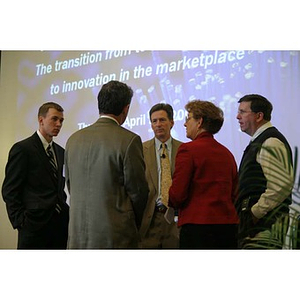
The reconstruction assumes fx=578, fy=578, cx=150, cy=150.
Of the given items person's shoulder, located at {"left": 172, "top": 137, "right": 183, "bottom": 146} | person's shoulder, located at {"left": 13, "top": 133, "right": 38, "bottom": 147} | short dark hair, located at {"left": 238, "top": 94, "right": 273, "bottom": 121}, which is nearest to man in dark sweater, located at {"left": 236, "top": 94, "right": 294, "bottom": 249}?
short dark hair, located at {"left": 238, "top": 94, "right": 273, "bottom": 121}

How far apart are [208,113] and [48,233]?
1609mm

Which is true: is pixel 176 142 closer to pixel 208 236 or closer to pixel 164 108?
pixel 164 108

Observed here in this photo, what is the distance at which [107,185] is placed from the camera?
14.6 feet

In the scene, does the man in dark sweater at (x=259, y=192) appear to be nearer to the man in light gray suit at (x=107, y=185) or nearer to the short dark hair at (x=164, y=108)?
the short dark hair at (x=164, y=108)

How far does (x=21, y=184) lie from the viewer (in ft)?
15.3

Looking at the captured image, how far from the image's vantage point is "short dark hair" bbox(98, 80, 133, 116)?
4555 millimetres

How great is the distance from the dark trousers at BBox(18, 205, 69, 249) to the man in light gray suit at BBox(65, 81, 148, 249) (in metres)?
0.12

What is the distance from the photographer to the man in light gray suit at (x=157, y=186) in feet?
15.1

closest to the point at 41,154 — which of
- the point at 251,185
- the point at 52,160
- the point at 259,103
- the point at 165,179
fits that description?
the point at 52,160

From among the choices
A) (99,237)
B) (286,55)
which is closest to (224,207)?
(99,237)

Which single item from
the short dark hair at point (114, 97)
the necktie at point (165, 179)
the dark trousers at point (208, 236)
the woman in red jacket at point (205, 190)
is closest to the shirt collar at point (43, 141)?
the short dark hair at point (114, 97)
